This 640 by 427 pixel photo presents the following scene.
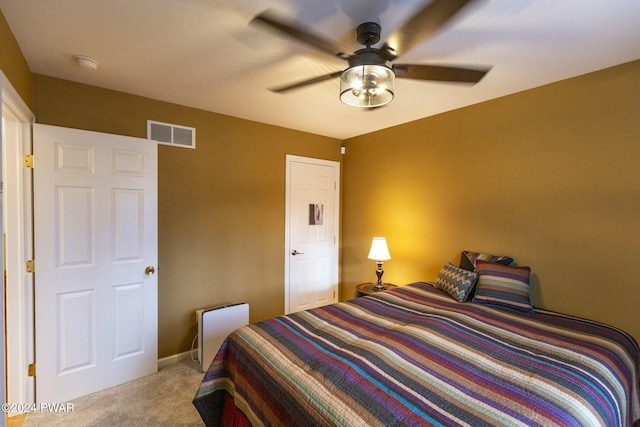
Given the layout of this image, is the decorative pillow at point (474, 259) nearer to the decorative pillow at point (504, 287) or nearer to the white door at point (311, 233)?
the decorative pillow at point (504, 287)


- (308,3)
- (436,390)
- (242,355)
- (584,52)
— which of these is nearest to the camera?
(436,390)

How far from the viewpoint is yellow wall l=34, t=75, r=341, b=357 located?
2.48 metres

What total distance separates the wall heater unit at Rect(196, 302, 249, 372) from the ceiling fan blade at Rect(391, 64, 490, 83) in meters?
2.47

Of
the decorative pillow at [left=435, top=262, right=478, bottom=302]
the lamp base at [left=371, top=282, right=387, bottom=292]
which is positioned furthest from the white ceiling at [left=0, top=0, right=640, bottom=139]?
the lamp base at [left=371, top=282, right=387, bottom=292]

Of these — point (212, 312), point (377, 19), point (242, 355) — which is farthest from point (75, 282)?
point (377, 19)

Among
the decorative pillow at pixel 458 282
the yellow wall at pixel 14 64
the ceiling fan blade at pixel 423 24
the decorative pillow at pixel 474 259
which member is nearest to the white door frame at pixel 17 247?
the yellow wall at pixel 14 64

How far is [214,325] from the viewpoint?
2.76m

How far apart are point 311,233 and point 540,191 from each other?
2.42 metres

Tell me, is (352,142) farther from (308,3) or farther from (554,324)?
(554,324)

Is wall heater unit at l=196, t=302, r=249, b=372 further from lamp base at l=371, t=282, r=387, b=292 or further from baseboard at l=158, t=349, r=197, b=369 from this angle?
lamp base at l=371, t=282, r=387, b=292

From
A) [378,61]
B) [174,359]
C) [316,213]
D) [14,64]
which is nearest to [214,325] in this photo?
[174,359]

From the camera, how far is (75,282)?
224 cm

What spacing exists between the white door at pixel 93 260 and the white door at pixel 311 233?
1511 millimetres

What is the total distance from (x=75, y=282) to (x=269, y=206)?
185 centimetres
